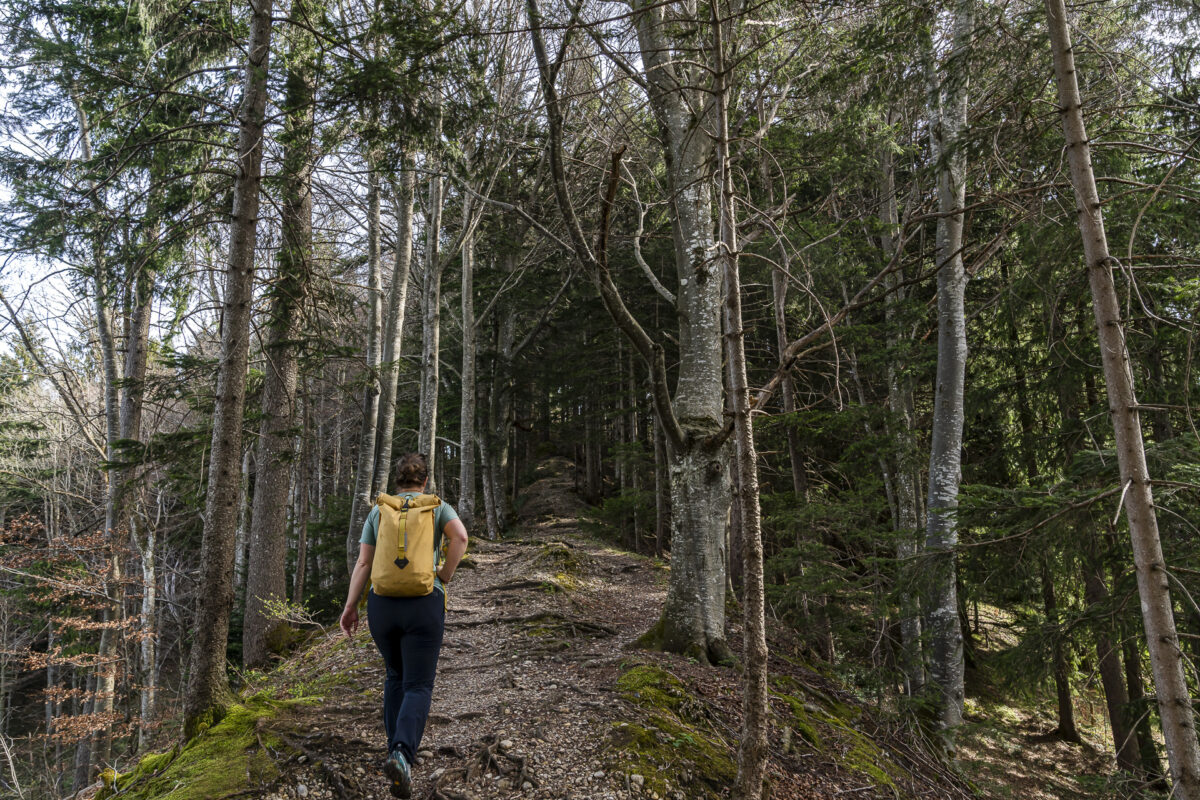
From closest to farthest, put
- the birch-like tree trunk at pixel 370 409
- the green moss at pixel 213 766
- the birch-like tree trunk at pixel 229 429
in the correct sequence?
the green moss at pixel 213 766 < the birch-like tree trunk at pixel 229 429 < the birch-like tree trunk at pixel 370 409

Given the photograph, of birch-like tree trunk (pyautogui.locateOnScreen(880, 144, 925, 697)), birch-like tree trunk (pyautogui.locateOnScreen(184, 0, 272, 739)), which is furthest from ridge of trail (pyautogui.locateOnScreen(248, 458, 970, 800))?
birch-like tree trunk (pyautogui.locateOnScreen(880, 144, 925, 697))

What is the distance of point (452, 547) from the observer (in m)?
3.60

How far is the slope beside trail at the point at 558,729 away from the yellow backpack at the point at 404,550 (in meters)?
1.13

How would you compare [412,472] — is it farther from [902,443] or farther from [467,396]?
[467,396]

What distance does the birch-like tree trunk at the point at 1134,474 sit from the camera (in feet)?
8.82

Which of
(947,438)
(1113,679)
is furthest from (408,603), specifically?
(1113,679)

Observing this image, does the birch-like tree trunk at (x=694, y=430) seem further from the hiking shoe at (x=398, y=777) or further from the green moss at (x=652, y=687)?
the hiking shoe at (x=398, y=777)

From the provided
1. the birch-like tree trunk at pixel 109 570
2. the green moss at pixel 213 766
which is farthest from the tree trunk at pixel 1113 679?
the birch-like tree trunk at pixel 109 570

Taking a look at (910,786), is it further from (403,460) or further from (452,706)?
(403,460)

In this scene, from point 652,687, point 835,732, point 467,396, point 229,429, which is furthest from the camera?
point 467,396

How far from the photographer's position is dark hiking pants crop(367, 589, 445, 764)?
11.2 ft

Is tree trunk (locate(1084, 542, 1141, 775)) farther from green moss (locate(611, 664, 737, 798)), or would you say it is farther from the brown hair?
the brown hair

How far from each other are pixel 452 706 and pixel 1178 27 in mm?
6984

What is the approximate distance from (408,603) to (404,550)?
306 millimetres
